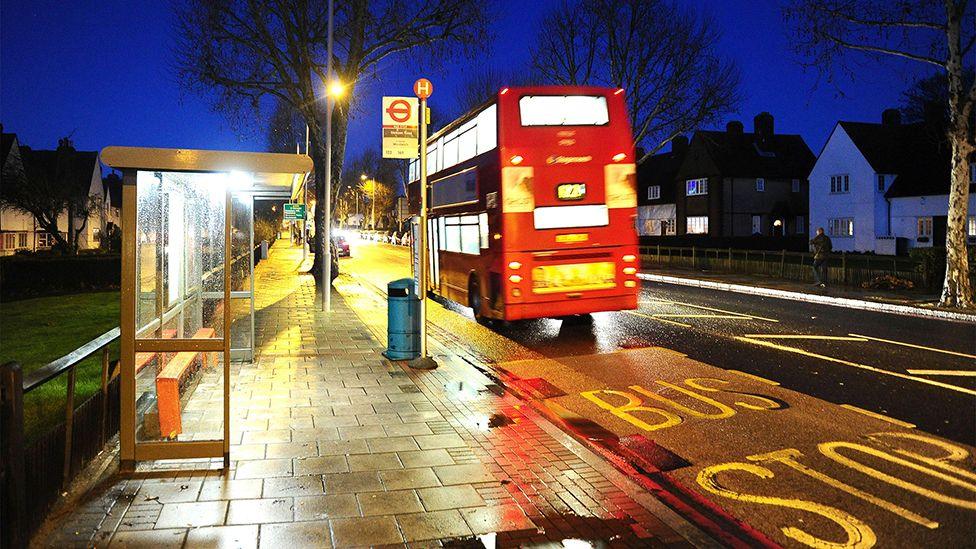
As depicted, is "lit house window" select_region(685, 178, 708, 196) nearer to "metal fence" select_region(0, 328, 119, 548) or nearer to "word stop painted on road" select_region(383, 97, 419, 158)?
"word stop painted on road" select_region(383, 97, 419, 158)

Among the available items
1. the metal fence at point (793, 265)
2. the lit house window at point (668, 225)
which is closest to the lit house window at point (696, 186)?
the lit house window at point (668, 225)

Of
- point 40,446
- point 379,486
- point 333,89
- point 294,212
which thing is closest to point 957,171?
point 333,89

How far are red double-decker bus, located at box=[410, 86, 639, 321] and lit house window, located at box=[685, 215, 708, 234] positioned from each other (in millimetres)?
43348

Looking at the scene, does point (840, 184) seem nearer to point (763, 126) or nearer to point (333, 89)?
point (763, 126)

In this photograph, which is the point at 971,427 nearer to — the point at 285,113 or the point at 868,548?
the point at 868,548

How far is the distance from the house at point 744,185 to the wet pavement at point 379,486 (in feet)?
157

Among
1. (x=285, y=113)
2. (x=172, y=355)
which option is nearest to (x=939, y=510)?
(x=172, y=355)

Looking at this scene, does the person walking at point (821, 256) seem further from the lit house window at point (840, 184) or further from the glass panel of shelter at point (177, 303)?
the lit house window at point (840, 184)

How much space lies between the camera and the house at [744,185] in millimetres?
53156

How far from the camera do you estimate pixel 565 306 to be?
1328cm

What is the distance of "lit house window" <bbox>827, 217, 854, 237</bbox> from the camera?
45219mm

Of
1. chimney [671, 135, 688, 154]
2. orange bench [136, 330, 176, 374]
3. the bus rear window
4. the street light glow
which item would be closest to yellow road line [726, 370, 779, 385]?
the bus rear window

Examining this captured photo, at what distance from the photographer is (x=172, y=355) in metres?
8.06

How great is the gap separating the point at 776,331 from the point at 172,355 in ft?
34.7
